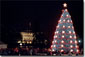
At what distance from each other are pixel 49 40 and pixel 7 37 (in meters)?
7.56

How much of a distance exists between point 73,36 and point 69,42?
2.74ft

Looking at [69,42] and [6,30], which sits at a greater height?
[6,30]

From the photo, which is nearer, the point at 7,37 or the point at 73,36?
the point at 73,36

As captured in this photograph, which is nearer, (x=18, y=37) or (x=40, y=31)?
(x=18, y=37)

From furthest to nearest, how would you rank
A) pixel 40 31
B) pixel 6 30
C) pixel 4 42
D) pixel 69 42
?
pixel 40 31 → pixel 6 30 → pixel 4 42 → pixel 69 42

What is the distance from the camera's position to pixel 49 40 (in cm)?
5078

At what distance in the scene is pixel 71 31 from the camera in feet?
108

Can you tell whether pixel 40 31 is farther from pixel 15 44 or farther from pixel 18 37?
pixel 15 44

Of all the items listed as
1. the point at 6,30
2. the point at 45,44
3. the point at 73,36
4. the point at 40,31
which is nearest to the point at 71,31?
the point at 73,36

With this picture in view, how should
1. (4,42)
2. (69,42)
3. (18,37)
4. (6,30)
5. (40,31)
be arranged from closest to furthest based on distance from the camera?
(69,42) → (4,42) → (6,30) → (18,37) → (40,31)

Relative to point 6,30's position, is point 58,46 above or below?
below

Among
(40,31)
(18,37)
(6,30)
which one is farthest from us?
(40,31)

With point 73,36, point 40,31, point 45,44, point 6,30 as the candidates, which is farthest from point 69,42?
point 40,31

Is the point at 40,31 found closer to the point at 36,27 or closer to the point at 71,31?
the point at 36,27
